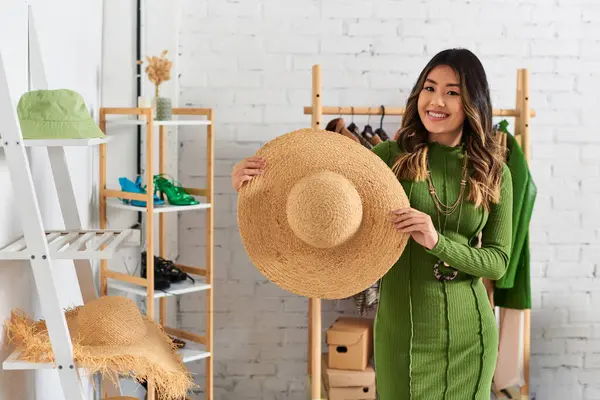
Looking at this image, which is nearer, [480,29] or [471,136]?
[471,136]

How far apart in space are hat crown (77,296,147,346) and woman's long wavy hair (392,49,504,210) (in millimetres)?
845

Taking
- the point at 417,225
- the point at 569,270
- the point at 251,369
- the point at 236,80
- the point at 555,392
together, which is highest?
the point at 236,80

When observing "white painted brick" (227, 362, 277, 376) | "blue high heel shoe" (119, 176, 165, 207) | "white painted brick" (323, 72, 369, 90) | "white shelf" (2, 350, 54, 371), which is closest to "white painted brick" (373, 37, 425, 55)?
"white painted brick" (323, 72, 369, 90)

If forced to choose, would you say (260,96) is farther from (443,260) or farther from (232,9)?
(443,260)

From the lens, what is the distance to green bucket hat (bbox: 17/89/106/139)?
6.62 feet

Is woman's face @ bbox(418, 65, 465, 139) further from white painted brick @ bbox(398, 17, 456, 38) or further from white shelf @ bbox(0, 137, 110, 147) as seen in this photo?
white painted brick @ bbox(398, 17, 456, 38)

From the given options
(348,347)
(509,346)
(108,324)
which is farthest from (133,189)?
(509,346)

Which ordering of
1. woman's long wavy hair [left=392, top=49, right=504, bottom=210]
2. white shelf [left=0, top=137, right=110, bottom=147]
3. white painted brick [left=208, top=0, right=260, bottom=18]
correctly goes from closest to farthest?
1. white shelf [left=0, top=137, right=110, bottom=147]
2. woman's long wavy hair [left=392, top=49, right=504, bottom=210]
3. white painted brick [left=208, top=0, right=260, bottom=18]

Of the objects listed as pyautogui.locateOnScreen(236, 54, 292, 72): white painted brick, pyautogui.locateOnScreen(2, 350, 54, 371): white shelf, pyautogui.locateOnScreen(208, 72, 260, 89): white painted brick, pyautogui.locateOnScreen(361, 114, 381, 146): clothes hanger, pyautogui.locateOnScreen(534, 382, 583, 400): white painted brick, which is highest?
pyautogui.locateOnScreen(236, 54, 292, 72): white painted brick

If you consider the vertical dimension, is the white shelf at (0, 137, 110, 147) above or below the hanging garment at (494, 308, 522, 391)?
above

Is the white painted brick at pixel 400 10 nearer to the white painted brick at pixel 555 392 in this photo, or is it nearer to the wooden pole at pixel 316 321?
the wooden pole at pixel 316 321

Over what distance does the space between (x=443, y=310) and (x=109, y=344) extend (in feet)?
2.97

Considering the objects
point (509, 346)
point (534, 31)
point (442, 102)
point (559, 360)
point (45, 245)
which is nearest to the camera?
point (45, 245)

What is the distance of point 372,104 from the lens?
3.80 meters
